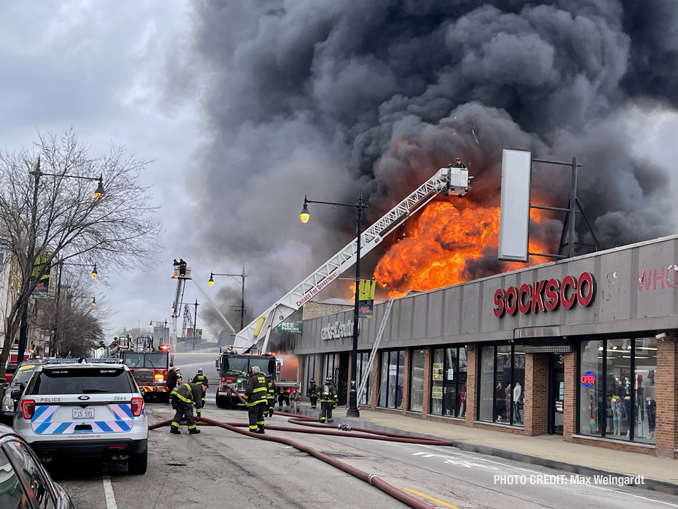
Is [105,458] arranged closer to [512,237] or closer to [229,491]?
[229,491]

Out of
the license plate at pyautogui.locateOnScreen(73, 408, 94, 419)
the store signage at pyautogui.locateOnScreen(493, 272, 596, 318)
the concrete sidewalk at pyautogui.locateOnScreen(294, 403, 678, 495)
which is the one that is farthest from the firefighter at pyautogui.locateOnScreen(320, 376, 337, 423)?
the license plate at pyautogui.locateOnScreen(73, 408, 94, 419)

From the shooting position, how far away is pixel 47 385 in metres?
10.1

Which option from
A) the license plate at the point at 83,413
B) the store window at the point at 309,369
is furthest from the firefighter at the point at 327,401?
the store window at the point at 309,369

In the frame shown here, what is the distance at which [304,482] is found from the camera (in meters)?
10.3

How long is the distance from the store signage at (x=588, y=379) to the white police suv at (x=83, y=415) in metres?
13.2

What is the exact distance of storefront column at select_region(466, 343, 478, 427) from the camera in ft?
83.1

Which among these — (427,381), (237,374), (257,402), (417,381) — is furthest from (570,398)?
(237,374)

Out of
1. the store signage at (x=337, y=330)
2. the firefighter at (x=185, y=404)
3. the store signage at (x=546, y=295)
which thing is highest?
the store signage at (x=546, y=295)

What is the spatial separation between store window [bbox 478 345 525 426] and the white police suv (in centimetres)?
1519

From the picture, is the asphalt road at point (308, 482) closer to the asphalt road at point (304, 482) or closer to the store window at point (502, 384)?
the asphalt road at point (304, 482)

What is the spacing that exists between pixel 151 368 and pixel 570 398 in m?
17.9

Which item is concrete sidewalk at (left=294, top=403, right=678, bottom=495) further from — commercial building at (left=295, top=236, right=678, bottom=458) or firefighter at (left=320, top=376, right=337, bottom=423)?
firefighter at (left=320, top=376, right=337, bottom=423)

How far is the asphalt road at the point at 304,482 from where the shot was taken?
8.95 m

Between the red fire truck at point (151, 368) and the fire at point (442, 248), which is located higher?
the fire at point (442, 248)
